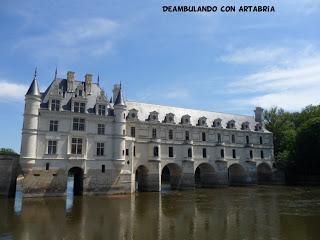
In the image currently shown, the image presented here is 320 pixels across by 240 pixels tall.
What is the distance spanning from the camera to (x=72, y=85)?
36156 mm

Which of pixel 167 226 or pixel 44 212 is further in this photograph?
pixel 44 212

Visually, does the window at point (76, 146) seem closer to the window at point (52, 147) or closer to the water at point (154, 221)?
the window at point (52, 147)

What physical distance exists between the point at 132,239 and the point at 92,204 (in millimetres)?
13304

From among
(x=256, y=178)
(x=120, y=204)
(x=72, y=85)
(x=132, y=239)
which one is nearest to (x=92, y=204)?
(x=120, y=204)

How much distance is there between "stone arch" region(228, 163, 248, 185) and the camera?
165 feet

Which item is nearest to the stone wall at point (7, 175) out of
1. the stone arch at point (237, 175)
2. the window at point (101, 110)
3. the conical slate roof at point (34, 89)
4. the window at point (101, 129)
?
the conical slate roof at point (34, 89)

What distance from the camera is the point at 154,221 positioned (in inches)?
757

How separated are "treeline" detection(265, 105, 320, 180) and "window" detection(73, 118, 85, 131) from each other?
35.6 metres

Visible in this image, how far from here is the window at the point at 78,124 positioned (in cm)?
3403

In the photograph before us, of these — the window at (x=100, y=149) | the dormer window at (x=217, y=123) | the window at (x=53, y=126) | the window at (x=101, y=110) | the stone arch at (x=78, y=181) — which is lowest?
the stone arch at (x=78, y=181)

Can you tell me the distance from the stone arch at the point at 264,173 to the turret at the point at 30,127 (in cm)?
3857

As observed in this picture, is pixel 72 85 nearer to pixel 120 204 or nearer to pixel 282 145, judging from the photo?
pixel 120 204

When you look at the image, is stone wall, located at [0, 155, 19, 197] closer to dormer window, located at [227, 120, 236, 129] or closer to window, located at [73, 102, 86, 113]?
window, located at [73, 102, 86, 113]

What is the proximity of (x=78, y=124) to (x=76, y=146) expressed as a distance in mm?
2516
